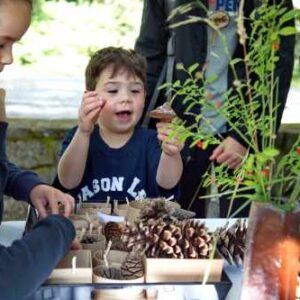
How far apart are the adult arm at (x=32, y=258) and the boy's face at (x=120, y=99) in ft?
2.56

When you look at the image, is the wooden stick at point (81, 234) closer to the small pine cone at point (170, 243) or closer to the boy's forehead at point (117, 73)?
the small pine cone at point (170, 243)

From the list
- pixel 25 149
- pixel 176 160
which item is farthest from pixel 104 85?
pixel 25 149

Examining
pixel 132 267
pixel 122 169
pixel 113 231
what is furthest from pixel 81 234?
pixel 122 169

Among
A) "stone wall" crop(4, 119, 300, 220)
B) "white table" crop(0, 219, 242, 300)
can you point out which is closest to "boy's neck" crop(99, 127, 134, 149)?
"white table" crop(0, 219, 242, 300)

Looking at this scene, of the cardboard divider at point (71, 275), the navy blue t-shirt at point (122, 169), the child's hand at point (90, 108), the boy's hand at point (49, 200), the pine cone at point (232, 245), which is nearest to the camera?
the cardboard divider at point (71, 275)

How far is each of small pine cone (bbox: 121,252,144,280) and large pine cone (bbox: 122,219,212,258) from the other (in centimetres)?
2

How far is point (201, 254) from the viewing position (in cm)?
114

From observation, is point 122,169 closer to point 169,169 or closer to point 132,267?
point 169,169

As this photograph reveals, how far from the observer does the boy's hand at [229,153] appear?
1.80 metres

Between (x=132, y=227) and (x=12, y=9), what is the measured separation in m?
0.40

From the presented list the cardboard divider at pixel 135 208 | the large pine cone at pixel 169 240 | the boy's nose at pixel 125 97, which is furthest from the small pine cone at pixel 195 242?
the boy's nose at pixel 125 97

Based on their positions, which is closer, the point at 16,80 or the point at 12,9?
the point at 12,9

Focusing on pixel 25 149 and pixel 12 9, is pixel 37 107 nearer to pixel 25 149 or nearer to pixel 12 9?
pixel 25 149

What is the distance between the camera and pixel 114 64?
195 cm
